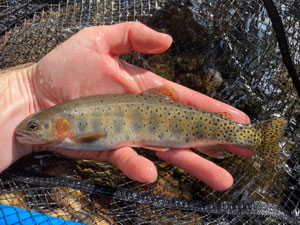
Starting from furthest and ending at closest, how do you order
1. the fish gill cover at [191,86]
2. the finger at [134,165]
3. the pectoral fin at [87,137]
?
the fish gill cover at [191,86] → the pectoral fin at [87,137] → the finger at [134,165]

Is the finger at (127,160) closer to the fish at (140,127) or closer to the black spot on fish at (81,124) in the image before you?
the fish at (140,127)

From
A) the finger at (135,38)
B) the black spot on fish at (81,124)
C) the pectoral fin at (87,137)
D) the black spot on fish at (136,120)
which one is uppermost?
the finger at (135,38)

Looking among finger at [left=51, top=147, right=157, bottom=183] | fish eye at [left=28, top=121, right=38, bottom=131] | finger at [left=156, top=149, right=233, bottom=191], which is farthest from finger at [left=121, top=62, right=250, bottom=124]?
fish eye at [left=28, top=121, right=38, bottom=131]

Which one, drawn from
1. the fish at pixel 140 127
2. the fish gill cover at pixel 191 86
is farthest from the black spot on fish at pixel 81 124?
the fish gill cover at pixel 191 86

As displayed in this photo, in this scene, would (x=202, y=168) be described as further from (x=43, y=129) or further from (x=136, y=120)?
(x=43, y=129)

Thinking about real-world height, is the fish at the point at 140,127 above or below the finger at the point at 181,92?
below

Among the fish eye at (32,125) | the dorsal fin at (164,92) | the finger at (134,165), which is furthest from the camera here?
the dorsal fin at (164,92)

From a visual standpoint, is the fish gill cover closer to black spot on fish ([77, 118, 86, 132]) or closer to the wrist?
the wrist

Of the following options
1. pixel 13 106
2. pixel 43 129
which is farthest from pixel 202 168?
pixel 13 106
